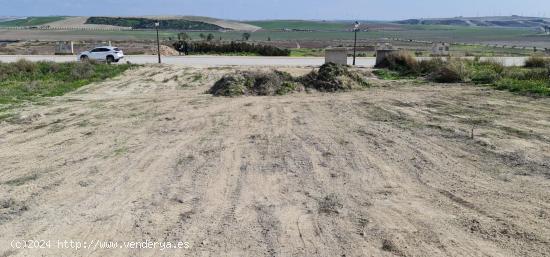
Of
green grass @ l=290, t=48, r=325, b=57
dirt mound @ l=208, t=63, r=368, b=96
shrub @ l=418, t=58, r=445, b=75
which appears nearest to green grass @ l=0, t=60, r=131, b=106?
dirt mound @ l=208, t=63, r=368, b=96

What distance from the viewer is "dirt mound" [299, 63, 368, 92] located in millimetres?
22078

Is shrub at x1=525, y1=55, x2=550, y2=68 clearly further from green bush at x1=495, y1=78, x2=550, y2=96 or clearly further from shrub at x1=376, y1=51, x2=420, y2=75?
green bush at x1=495, y1=78, x2=550, y2=96

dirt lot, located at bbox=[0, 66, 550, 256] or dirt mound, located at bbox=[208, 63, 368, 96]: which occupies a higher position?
dirt mound, located at bbox=[208, 63, 368, 96]

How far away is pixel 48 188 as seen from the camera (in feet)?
32.5

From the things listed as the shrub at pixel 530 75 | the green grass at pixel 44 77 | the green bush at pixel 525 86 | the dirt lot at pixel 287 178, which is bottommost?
the dirt lot at pixel 287 178

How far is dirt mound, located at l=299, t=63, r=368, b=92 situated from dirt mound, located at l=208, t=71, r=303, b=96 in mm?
767

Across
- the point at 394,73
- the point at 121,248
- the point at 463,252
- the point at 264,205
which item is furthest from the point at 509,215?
the point at 394,73

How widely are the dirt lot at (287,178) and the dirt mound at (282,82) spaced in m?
2.87

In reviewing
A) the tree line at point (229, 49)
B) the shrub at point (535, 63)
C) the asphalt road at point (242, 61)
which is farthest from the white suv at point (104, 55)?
the shrub at point (535, 63)

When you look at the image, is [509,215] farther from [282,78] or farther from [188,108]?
[282,78]

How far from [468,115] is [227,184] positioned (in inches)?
374

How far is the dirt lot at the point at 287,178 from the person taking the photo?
754 centimetres

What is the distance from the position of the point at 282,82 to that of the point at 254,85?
138 cm

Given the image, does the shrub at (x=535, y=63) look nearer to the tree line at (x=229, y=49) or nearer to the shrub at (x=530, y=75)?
the shrub at (x=530, y=75)
